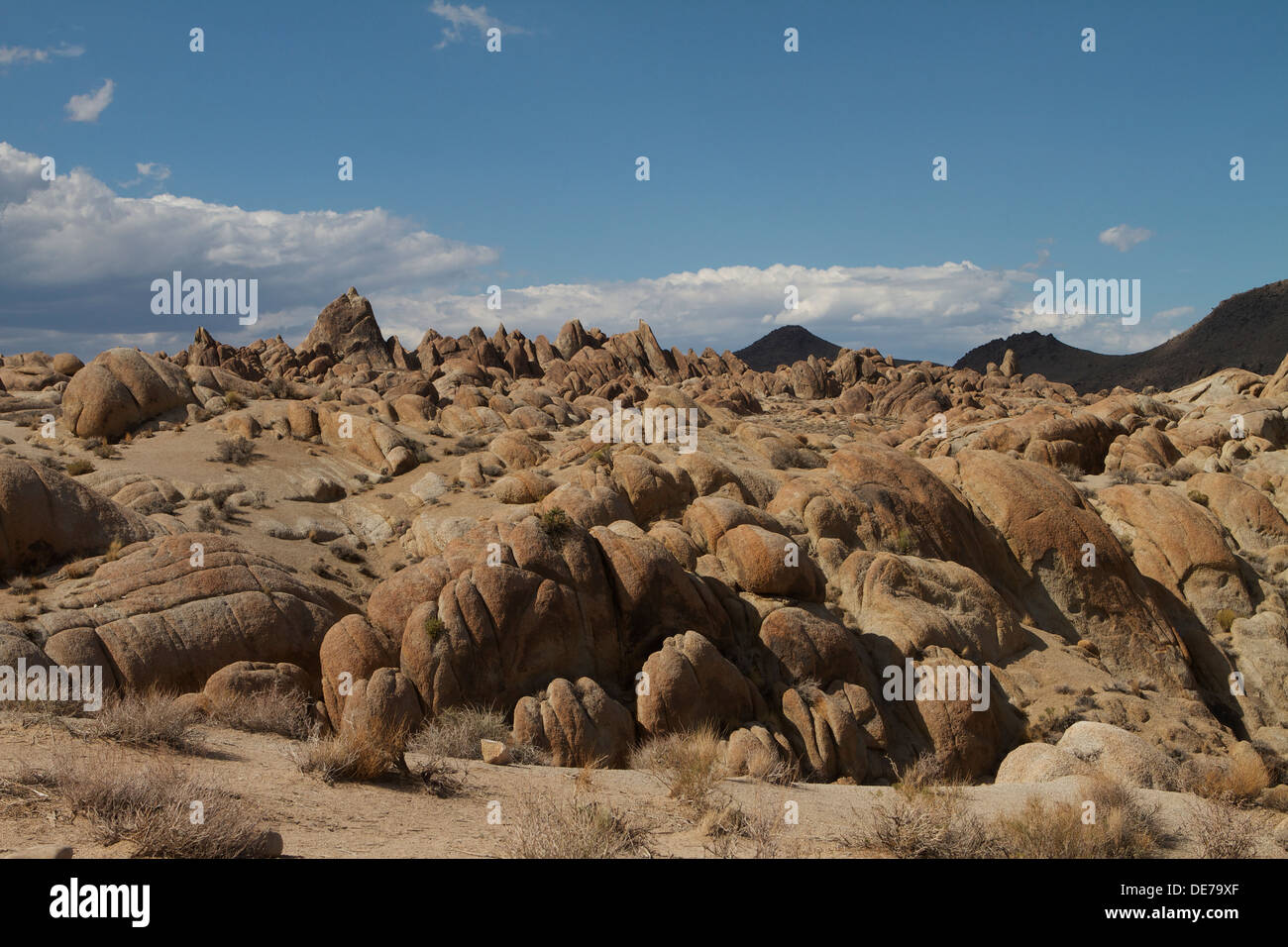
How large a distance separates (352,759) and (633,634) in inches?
371

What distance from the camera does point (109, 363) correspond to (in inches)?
1426

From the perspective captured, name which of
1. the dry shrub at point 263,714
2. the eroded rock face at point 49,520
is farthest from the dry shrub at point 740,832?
the eroded rock face at point 49,520

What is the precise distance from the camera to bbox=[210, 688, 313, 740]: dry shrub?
12.4 metres

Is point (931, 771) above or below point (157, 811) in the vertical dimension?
below

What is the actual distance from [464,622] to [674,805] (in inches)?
319

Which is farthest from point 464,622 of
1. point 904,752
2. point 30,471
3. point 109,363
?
point 109,363

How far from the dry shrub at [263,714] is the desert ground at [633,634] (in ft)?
0.23

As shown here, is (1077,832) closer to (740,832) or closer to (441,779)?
(740,832)

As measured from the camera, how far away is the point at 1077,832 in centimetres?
889

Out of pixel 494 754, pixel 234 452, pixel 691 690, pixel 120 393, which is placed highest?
pixel 120 393

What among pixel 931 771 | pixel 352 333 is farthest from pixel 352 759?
pixel 352 333

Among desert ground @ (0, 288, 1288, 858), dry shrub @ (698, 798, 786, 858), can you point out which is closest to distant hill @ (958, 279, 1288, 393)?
desert ground @ (0, 288, 1288, 858)

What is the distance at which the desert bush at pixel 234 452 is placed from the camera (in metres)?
33.0
